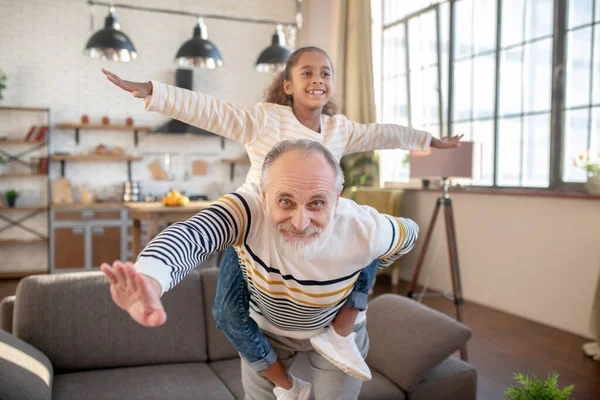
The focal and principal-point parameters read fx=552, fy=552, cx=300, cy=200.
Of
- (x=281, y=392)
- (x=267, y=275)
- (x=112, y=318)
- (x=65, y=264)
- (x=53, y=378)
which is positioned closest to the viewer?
(x=267, y=275)

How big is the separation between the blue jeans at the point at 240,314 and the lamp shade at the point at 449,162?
2932 millimetres

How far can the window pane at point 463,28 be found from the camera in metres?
5.95

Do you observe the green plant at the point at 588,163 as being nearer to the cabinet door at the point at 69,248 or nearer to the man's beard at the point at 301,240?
the man's beard at the point at 301,240

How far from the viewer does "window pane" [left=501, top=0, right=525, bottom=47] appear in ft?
17.4

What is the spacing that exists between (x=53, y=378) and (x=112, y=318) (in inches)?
14.3

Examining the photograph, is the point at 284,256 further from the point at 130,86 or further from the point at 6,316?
the point at 6,316

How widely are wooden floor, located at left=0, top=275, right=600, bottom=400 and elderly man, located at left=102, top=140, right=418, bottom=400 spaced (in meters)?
2.11

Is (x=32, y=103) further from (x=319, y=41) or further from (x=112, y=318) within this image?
(x=112, y=318)

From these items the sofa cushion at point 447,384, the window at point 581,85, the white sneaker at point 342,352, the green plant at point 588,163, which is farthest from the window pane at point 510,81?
the white sneaker at point 342,352

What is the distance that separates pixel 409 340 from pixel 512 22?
3.99 m

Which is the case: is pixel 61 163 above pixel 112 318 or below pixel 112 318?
above

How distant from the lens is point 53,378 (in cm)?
246

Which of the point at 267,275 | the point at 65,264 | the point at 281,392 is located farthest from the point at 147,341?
the point at 65,264

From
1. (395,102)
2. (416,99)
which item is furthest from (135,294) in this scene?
(395,102)
